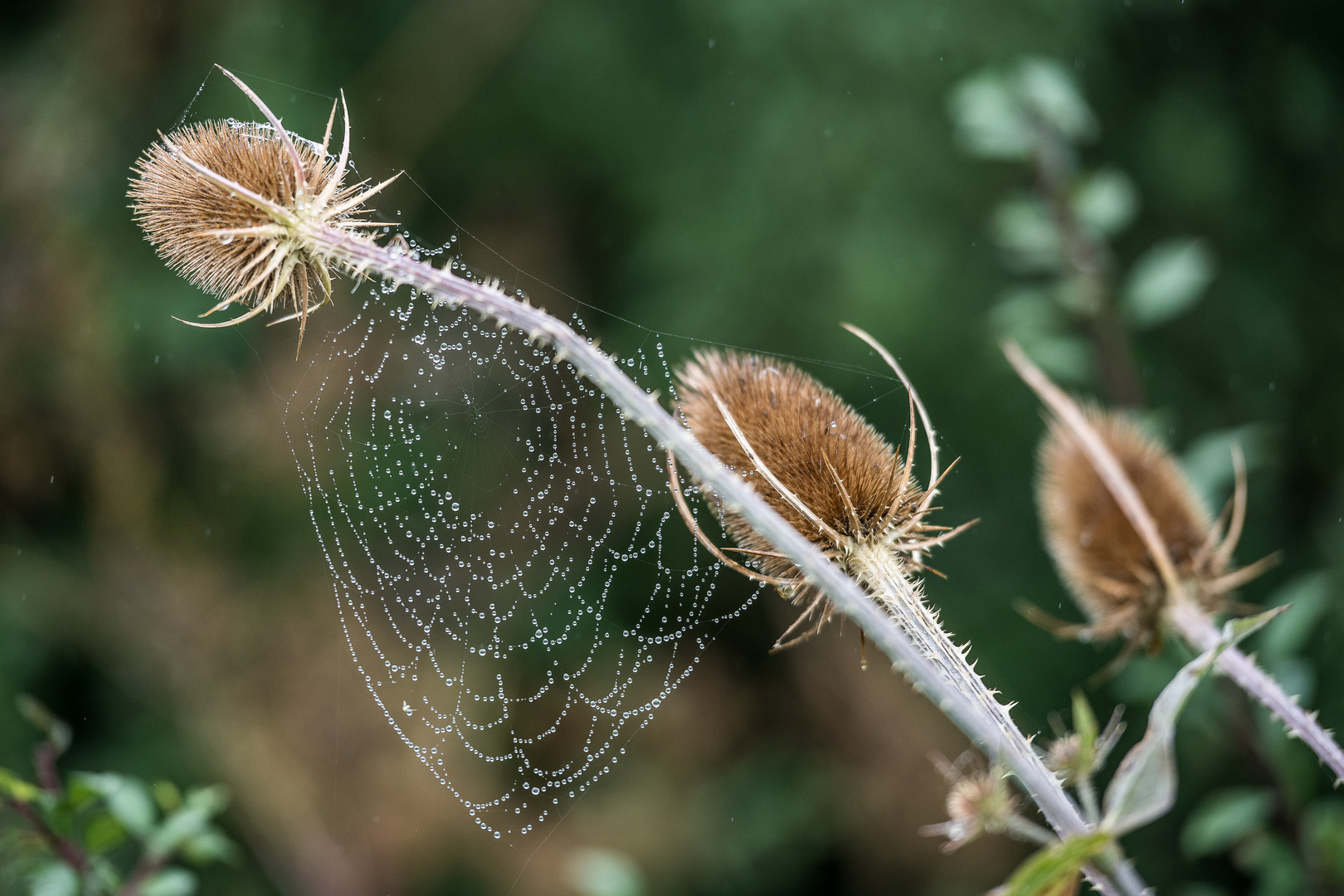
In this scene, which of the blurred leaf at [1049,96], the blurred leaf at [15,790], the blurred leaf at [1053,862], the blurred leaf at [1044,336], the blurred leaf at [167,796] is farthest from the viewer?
the blurred leaf at [1044,336]

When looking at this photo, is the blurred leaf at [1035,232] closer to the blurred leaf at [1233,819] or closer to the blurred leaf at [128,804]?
the blurred leaf at [1233,819]

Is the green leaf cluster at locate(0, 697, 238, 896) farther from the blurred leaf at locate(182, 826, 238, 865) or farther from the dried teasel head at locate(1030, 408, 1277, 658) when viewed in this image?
the dried teasel head at locate(1030, 408, 1277, 658)

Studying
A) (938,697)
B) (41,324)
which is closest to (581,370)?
(938,697)

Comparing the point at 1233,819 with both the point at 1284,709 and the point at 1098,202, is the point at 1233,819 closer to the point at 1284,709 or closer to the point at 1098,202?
the point at 1284,709

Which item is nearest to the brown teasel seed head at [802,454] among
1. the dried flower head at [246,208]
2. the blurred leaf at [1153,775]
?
the blurred leaf at [1153,775]

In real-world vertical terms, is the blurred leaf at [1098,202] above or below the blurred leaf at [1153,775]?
above

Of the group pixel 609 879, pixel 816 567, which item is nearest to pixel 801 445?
pixel 816 567

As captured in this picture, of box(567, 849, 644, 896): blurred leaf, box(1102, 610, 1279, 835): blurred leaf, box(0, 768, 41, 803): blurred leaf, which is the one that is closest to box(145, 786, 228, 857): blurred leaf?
box(0, 768, 41, 803): blurred leaf
